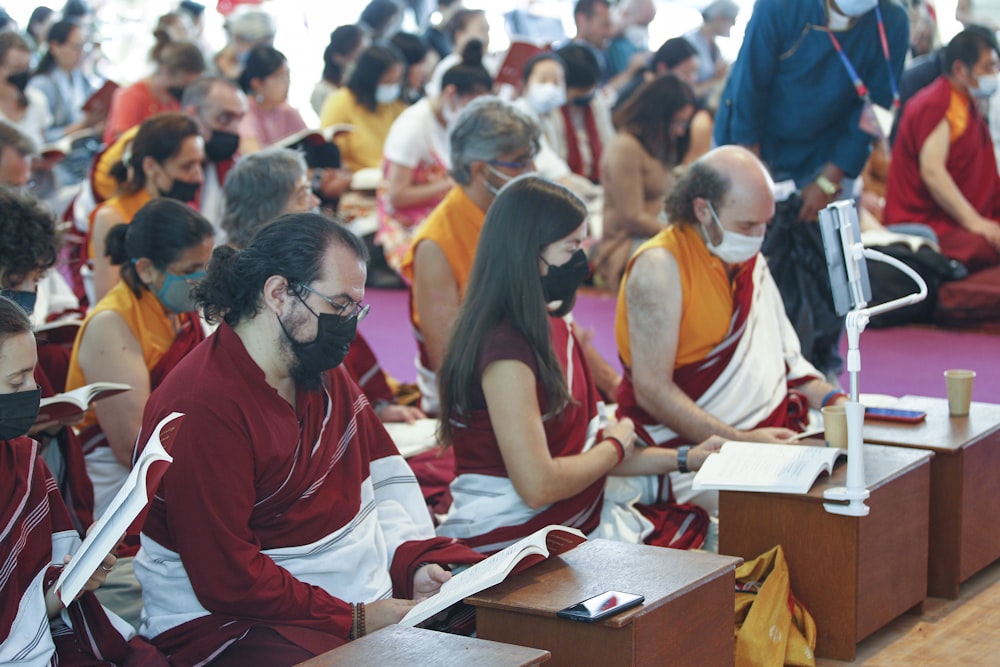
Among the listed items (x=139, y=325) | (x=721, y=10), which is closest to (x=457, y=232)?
(x=139, y=325)

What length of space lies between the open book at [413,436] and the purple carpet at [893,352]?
3.27 feet

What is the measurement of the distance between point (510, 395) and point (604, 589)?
0.68 meters

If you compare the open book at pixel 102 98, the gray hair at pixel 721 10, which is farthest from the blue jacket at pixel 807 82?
the gray hair at pixel 721 10

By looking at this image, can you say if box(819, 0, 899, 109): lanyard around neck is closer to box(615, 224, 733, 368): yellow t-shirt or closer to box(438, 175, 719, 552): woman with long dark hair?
box(615, 224, 733, 368): yellow t-shirt

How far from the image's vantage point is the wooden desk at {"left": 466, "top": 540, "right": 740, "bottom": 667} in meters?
2.05

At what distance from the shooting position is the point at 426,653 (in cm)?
188

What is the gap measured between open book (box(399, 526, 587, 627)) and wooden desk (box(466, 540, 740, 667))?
0.02m

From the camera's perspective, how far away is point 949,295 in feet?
20.5

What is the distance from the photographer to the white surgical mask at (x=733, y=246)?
343cm

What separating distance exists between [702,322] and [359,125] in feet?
14.6

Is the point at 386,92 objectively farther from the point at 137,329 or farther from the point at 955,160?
the point at 137,329

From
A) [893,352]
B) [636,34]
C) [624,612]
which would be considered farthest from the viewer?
[636,34]

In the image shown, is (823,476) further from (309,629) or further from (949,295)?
(949,295)

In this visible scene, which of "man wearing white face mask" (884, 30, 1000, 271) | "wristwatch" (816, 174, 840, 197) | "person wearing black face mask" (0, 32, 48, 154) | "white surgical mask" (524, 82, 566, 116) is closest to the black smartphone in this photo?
"wristwatch" (816, 174, 840, 197)
